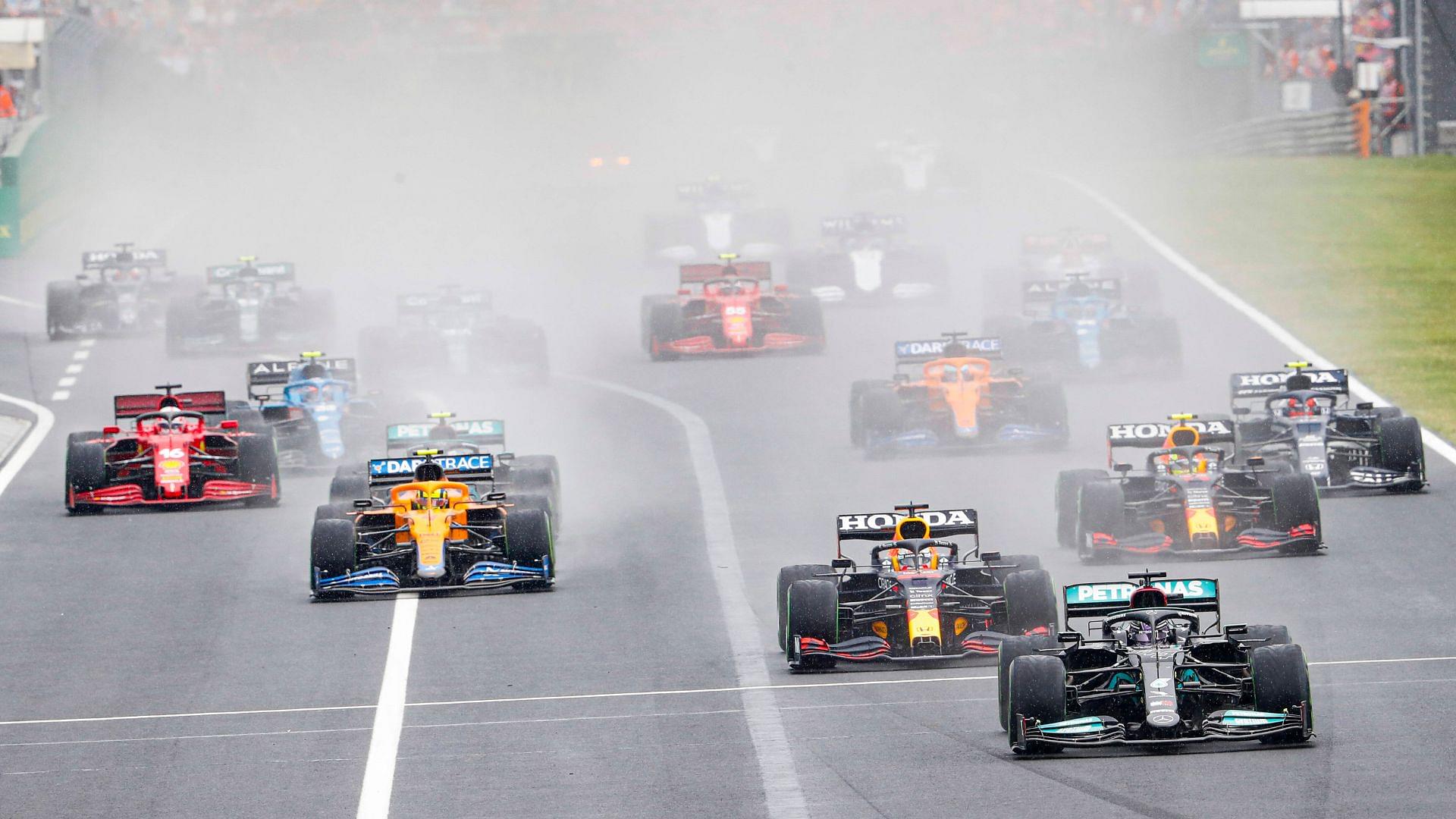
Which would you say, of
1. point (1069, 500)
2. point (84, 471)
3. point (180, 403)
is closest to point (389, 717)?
point (1069, 500)

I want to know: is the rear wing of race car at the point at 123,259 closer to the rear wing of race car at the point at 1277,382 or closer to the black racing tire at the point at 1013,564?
the rear wing of race car at the point at 1277,382

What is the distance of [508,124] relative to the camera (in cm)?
8738

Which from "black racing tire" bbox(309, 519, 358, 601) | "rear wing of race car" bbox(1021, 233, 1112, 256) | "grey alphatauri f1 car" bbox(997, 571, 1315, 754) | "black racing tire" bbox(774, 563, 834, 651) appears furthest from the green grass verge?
"grey alphatauri f1 car" bbox(997, 571, 1315, 754)

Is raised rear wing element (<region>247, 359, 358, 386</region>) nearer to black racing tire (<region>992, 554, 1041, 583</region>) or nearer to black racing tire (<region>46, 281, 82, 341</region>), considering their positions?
black racing tire (<region>46, 281, 82, 341</region>)

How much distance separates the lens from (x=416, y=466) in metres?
25.3

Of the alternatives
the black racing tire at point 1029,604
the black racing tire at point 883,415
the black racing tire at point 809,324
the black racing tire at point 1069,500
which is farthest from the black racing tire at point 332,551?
the black racing tire at point 809,324

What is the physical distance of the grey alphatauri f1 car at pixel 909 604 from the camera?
19906 mm

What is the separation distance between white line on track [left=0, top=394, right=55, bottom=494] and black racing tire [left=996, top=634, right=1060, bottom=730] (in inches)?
715

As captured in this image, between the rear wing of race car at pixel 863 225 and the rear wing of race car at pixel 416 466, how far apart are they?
23.5 m

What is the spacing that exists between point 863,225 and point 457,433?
21.1 m

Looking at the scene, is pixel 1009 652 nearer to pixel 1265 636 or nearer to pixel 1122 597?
pixel 1122 597

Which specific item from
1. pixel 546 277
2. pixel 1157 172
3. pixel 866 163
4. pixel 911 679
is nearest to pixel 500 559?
pixel 911 679

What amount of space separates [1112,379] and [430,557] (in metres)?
16.9

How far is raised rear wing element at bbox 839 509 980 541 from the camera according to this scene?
21344 millimetres
